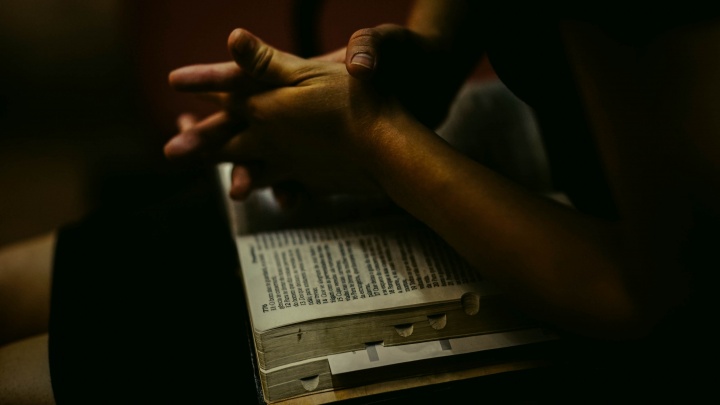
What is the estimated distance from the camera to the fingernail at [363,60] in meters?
0.60

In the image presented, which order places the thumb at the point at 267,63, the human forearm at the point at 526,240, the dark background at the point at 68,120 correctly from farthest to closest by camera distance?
1. the dark background at the point at 68,120
2. the thumb at the point at 267,63
3. the human forearm at the point at 526,240

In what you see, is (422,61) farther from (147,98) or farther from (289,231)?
(147,98)

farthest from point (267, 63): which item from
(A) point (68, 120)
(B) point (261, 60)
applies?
(A) point (68, 120)

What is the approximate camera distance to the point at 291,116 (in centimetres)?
67

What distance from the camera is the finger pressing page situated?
754mm

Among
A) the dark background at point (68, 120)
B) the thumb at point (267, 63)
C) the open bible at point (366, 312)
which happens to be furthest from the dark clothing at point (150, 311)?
the dark background at point (68, 120)

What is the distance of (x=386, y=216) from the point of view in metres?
0.74

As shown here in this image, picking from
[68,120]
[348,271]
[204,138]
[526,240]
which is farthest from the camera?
[68,120]

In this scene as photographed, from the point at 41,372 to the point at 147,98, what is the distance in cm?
62

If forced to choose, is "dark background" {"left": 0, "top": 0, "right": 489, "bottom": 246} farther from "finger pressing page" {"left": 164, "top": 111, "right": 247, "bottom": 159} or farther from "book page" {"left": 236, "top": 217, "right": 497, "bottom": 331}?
"book page" {"left": 236, "top": 217, "right": 497, "bottom": 331}

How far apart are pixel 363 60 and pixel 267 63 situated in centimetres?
13

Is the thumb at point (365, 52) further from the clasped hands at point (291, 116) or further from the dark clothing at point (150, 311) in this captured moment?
the dark clothing at point (150, 311)

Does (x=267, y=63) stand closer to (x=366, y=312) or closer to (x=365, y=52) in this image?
(x=365, y=52)

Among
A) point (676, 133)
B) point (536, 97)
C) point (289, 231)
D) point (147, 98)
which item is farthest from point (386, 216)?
point (147, 98)
